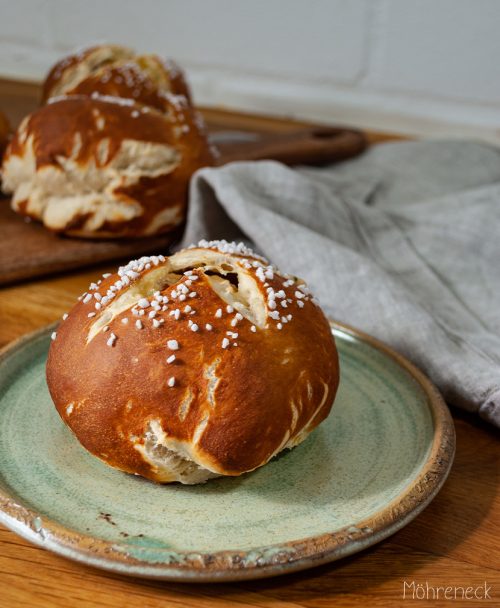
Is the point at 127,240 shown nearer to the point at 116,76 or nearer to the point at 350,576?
the point at 116,76

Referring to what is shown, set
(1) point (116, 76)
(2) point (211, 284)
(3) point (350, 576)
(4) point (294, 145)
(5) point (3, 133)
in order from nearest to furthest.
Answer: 1. (3) point (350, 576)
2. (2) point (211, 284)
3. (1) point (116, 76)
4. (5) point (3, 133)
5. (4) point (294, 145)

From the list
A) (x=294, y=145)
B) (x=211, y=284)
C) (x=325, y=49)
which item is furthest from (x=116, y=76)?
(x=325, y=49)

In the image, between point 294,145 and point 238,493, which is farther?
point 294,145

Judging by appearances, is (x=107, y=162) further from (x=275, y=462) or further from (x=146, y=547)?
(x=146, y=547)

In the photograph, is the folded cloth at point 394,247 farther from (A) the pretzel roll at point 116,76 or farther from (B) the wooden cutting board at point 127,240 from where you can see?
(A) the pretzel roll at point 116,76

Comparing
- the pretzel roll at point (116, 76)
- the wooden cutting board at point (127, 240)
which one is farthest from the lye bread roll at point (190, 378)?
the pretzel roll at point (116, 76)

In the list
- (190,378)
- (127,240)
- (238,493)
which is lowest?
(127,240)
